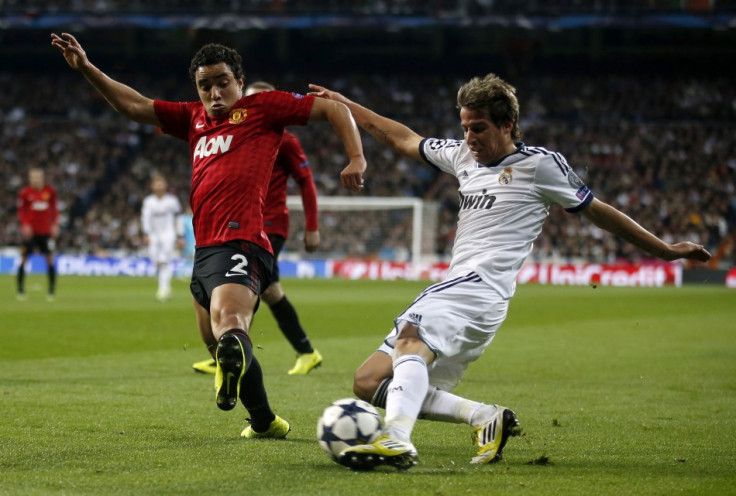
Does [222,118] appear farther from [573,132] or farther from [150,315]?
[573,132]

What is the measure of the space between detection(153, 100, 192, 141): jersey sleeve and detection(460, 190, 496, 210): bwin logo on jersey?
159cm

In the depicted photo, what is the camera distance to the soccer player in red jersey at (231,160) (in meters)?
5.05

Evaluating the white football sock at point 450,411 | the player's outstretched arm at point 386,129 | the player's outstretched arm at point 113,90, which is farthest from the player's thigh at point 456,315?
the player's outstretched arm at point 113,90

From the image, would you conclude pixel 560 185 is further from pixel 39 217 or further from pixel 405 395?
pixel 39 217

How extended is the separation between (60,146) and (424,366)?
1373 inches

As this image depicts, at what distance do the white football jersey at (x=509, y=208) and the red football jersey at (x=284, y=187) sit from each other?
3277 millimetres

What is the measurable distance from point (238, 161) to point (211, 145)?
19 centimetres

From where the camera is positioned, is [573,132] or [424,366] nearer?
[424,366]

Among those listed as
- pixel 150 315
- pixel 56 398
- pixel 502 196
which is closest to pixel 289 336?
pixel 56 398

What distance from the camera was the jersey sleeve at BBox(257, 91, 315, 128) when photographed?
17.2 ft

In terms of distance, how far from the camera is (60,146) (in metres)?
37.1

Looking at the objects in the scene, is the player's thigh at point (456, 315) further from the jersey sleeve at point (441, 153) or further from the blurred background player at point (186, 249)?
the blurred background player at point (186, 249)

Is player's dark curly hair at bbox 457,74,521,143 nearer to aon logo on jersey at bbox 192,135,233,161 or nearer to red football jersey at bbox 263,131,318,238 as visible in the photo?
aon logo on jersey at bbox 192,135,233,161

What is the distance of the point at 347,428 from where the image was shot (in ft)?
14.4
